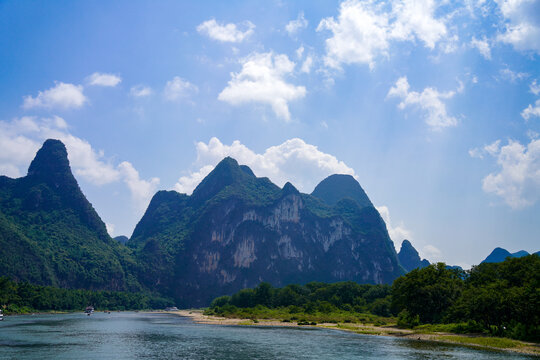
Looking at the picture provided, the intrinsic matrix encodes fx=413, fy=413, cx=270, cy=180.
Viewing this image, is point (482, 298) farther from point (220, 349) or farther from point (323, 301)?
point (323, 301)

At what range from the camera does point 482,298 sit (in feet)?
179

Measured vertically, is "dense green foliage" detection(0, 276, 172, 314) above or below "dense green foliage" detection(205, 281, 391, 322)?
below

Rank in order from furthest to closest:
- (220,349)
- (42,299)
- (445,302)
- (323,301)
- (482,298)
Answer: (42,299) → (323,301) → (445,302) → (482,298) → (220,349)

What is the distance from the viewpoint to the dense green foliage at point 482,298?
50.4 m

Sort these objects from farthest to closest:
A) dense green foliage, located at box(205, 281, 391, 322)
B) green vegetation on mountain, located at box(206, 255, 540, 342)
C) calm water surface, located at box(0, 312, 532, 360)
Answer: dense green foliage, located at box(205, 281, 391, 322) < green vegetation on mountain, located at box(206, 255, 540, 342) < calm water surface, located at box(0, 312, 532, 360)

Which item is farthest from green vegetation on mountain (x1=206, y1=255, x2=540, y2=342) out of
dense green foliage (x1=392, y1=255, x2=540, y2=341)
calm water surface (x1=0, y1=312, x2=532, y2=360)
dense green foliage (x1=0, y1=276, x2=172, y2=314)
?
dense green foliage (x1=0, y1=276, x2=172, y2=314)

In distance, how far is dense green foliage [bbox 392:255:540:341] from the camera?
50438 mm

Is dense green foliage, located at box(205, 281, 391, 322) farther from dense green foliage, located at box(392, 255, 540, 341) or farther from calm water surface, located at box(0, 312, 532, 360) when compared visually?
calm water surface, located at box(0, 312, 532, 360)

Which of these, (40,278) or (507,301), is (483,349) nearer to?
(507,301)

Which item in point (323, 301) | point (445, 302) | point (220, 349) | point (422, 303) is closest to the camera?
point (220, 349)

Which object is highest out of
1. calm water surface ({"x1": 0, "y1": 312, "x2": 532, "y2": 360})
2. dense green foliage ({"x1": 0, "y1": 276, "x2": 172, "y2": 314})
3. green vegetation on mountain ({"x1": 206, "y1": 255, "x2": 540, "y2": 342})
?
green vegetation on mountain ({"x1": 206, "y1": 255, "x2": 540, "y2": 342})

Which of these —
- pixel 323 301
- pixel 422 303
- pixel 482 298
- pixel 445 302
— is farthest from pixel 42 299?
pixel 482 298

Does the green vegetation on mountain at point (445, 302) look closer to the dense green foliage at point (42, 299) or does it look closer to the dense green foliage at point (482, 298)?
the dense green foliage at point (482, 298)

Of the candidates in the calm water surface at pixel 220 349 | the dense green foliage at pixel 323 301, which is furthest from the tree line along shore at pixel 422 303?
the calm water surface at pixel 220 349
